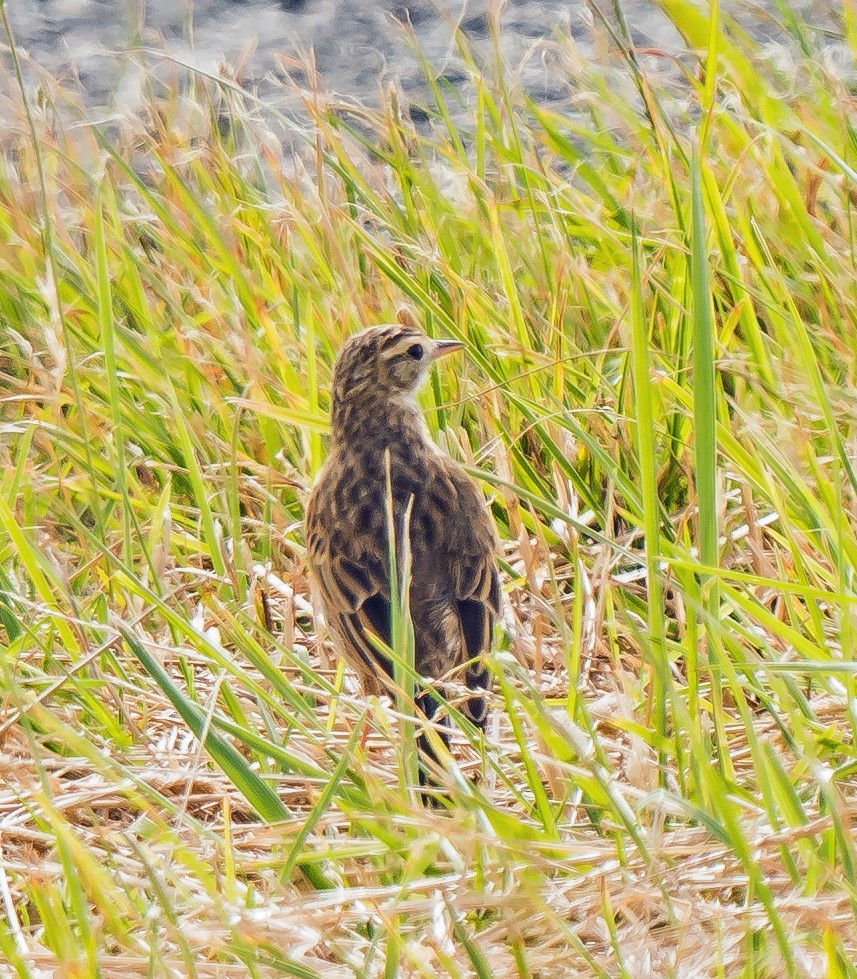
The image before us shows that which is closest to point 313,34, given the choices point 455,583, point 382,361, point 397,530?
point 382,361

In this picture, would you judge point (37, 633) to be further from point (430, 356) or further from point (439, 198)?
point (439, 198)

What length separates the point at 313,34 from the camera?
8.45 m

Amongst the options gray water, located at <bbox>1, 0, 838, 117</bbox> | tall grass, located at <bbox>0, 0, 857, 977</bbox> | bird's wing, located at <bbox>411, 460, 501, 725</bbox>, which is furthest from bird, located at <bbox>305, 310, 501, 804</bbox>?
gray water, located at <bbox>1, 0, 838, 117</bbox>

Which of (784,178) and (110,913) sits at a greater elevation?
(784,178)

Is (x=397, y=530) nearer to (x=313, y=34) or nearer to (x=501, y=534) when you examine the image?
(x=501, y=534)

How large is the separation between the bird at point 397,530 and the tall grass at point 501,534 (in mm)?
136

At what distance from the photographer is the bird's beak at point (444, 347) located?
4.39 meters

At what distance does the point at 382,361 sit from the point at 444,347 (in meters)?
0.17

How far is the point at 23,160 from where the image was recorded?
661 cm

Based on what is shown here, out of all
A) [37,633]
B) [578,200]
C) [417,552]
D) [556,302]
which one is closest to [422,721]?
[417,552]

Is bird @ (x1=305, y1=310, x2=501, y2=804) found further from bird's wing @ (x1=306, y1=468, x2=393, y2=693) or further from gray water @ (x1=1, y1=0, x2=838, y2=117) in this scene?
gray water @ (x1=1, y1=0, x2=838, y2=117)

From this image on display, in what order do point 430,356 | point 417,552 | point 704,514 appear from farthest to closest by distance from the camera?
point 430,356 < point 417,552 < point 704,514

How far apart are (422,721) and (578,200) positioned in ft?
9.23

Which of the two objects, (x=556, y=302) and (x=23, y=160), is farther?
(x=23, y=160)
